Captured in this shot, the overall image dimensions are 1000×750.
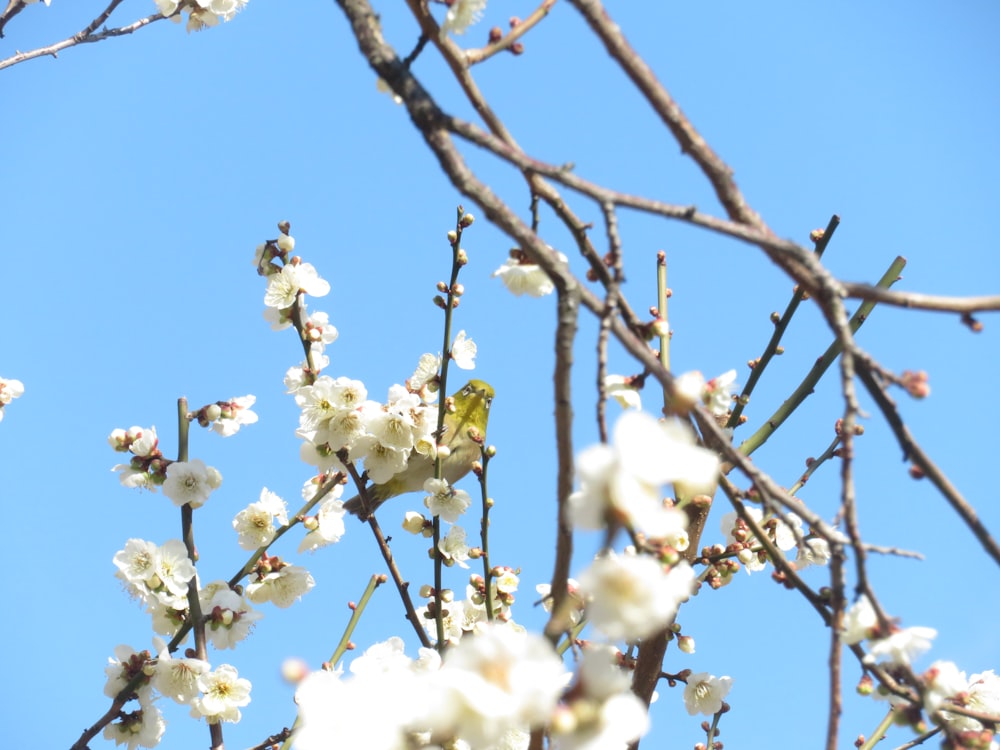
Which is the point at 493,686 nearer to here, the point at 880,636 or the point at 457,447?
the point at 880,636

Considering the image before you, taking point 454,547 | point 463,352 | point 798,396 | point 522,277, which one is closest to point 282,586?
point 454,547

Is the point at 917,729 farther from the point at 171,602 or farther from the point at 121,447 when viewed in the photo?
the point at 121,447

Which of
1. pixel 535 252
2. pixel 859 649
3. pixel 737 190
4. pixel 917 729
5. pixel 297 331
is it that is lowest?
pixel 917 729

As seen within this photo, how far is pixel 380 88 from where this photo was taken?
77.8 inches

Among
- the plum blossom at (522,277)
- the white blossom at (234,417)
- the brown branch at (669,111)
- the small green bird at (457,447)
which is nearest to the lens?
the brown branch at (669,111)

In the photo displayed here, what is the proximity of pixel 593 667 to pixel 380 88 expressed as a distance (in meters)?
1.45

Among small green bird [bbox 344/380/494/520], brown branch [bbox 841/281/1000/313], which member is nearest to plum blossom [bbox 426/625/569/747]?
brown branch [bbox 841/281/1000/313]

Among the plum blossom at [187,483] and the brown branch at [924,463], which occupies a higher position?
the plum blossom at [187,483]

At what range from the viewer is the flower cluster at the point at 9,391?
12.2 ft

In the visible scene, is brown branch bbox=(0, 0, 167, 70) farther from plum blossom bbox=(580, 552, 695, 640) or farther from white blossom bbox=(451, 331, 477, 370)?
plum blossom bbox=(580, 552, 695, 640)

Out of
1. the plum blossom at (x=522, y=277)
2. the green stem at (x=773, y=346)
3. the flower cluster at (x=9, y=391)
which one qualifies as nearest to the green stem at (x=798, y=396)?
the green stem at (x=773, y=346)

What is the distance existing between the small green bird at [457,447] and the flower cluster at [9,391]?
1623 millimetres

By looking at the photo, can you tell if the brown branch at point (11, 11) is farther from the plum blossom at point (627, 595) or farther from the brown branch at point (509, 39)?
the plum blossom at point (627, 595)

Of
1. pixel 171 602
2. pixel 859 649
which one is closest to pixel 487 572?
pixel 171 602
